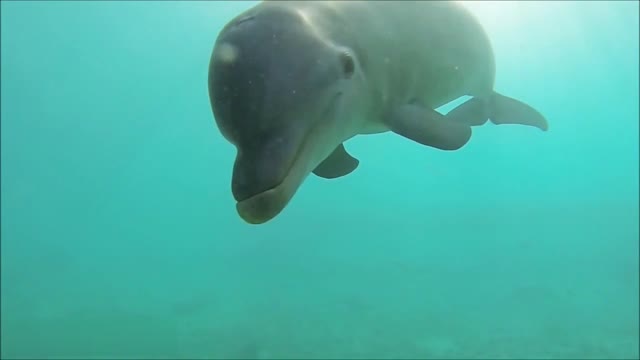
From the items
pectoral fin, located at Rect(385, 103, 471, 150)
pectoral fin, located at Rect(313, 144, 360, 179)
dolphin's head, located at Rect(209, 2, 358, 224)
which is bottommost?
dolphin's head, located at Rect(209, 2, 358, 224)

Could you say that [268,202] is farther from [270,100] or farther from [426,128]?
[426,128]

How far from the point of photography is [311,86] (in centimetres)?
203

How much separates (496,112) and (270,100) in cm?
270

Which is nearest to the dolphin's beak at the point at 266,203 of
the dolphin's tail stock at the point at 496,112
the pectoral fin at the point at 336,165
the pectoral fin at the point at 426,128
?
the pectoral fin at the point at 426,128

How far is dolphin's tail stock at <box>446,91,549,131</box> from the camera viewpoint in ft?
13.8

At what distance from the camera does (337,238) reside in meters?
33.4

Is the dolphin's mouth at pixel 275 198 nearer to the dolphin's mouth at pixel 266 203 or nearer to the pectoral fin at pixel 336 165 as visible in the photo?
the dolphin's mouth at pixel 266 203

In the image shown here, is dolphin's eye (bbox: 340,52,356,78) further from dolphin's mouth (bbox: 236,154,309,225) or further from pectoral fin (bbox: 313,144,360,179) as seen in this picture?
pectoral fin (bbox: 313,144,360,179)

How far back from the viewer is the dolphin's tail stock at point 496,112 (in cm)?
419

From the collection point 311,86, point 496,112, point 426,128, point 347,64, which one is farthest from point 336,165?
point 496,112

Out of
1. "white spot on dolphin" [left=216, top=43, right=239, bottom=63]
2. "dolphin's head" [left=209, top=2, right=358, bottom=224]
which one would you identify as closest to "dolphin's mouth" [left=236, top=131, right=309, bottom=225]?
"dolphin's head" [left=209, top=2, right=358, bottom=224]

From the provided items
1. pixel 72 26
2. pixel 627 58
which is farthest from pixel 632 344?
pixel 627 58

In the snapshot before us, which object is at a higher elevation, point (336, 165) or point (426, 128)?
point (336, 165)

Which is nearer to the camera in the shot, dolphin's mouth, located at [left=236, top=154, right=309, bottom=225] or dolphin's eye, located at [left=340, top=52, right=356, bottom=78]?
dolphin's mouth, located at [left=236, top=154, right=309, bottom=225]
